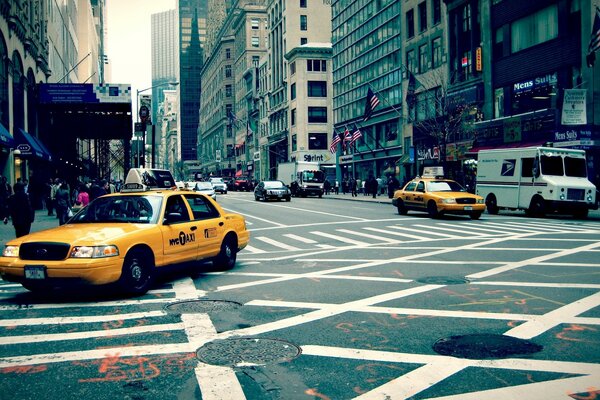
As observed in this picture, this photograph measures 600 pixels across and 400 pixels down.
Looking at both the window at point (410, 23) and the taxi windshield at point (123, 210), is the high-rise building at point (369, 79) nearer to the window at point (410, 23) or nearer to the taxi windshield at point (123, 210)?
the window at point (410, 23)

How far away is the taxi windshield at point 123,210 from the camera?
9602 millimetres

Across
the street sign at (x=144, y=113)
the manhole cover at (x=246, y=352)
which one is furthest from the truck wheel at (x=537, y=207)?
the street sign at (x=144, y=113)

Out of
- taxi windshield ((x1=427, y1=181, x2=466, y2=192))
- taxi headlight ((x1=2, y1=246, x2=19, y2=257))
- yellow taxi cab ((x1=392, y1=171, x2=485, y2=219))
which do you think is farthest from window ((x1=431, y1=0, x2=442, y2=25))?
Result: taxi headlight ((x1=2, y1=246, x2=19, y2=257))

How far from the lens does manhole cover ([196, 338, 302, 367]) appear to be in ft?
18.1

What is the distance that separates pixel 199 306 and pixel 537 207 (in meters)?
19.5

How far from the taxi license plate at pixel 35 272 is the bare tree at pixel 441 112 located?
3163 cm

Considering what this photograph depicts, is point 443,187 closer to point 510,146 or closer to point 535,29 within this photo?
point 510,146

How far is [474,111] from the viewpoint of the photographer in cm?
4112

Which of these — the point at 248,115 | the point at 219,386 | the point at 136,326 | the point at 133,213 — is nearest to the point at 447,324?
the point at 219,386

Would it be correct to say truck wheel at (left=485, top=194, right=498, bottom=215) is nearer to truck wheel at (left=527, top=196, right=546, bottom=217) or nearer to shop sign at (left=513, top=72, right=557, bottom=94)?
truck wheel at (left=527, top=196, right=546, bottom=217)

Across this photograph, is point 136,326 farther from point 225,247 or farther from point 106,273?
point 225,247

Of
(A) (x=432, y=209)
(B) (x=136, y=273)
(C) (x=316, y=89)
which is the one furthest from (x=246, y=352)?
(C) (x=316, y=89)

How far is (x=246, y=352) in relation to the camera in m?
5.80

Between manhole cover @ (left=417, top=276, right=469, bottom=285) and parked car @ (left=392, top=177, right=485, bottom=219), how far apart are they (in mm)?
13584
